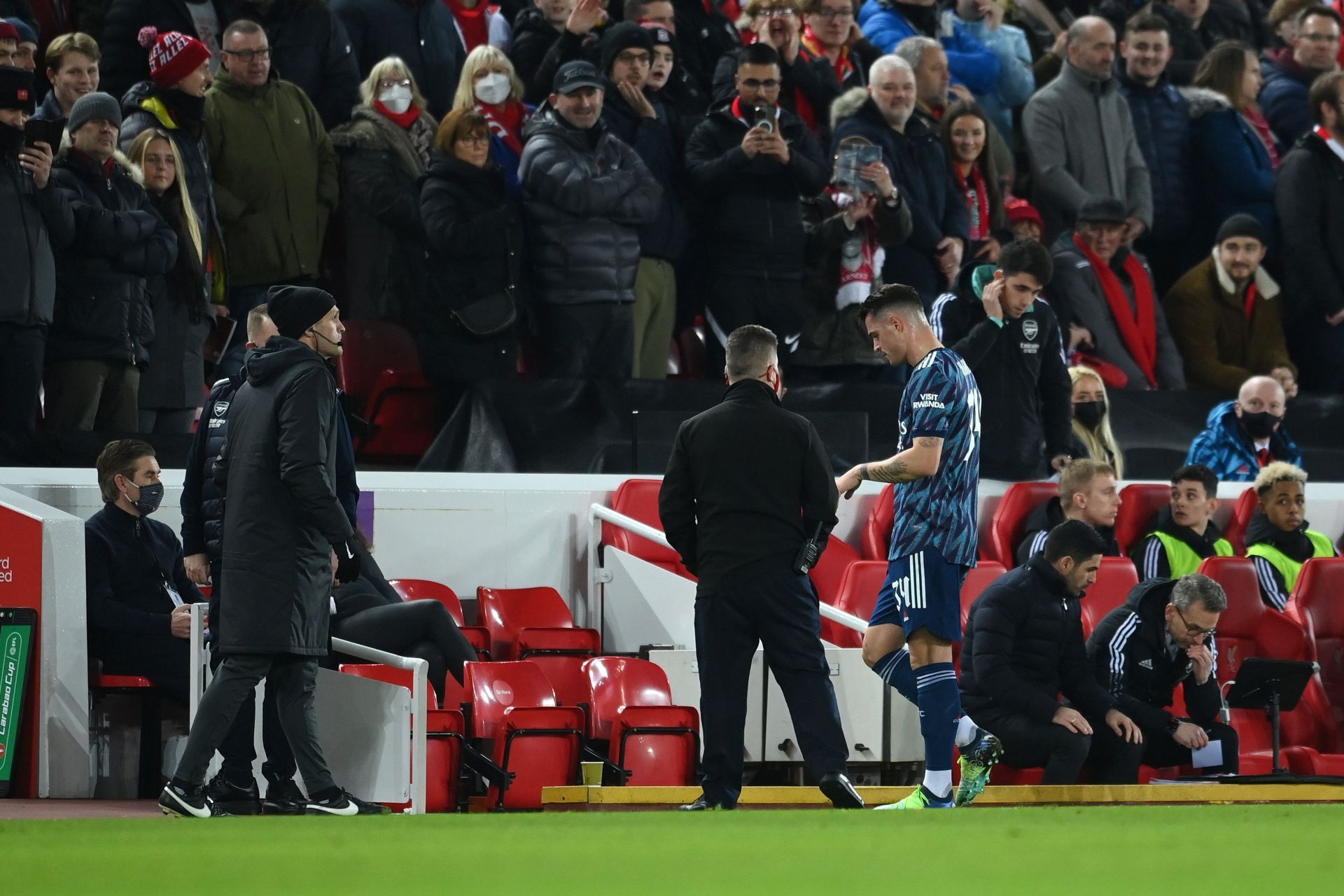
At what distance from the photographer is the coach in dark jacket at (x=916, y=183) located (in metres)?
11.8

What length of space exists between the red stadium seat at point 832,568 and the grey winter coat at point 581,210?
1.89 metres

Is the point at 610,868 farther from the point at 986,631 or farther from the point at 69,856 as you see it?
the point at 986,631

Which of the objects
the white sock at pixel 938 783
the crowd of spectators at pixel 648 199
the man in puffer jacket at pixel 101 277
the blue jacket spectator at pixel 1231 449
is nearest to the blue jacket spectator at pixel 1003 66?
the crowd of spectators at pixel 648 199

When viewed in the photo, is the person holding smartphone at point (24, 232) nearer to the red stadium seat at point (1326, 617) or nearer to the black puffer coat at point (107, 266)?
the black puffer coat at point (107, 266)

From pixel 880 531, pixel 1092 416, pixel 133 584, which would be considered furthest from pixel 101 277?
pixel 1092 416

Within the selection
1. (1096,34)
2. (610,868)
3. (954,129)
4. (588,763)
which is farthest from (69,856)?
(1096,34)

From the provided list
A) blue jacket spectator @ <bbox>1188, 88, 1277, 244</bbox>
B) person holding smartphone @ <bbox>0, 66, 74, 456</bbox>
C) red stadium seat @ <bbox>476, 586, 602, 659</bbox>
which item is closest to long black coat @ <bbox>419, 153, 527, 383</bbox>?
red stadium seat @ <bbox>476, 586, 602, 659</bbox>

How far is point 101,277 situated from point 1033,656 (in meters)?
4.72

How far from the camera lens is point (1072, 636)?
8.50m

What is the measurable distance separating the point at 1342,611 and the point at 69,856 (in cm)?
691

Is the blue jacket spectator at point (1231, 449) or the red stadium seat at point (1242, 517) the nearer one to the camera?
the red stadium seat at point (1242, 517)

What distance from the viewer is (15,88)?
9328mm

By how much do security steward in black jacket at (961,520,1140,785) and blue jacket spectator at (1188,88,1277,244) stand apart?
5.82m

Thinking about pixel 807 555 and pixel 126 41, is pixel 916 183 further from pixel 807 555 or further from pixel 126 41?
pixel 807 555
